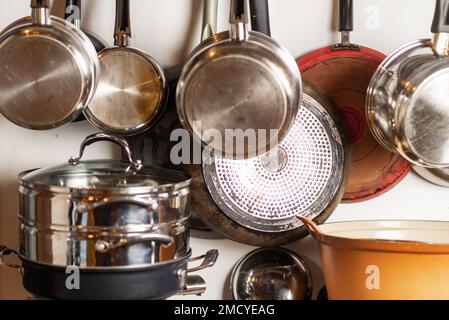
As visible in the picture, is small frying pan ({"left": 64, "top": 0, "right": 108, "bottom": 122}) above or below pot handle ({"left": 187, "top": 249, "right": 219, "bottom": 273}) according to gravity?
above

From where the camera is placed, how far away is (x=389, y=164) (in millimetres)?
1098

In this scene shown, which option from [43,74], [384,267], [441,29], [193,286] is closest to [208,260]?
[193,286]

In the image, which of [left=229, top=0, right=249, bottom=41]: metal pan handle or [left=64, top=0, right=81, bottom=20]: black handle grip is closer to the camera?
[left=229, top=0, right=249, bottom=41]: metal pan handle

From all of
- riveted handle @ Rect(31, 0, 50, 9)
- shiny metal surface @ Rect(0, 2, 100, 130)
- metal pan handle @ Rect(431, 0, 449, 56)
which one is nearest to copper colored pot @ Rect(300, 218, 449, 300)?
metal pan handle @ Rect(431, 0, 449, 56)

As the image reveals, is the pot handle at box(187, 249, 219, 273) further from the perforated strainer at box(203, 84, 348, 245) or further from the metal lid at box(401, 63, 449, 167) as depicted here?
the metal lid at box(401, 63, 449, 167)

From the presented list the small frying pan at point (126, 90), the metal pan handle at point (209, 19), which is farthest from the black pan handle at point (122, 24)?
the metal pan handle at point (209, 19)

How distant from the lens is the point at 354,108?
1098 millimetres

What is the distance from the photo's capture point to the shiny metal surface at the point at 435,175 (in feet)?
3.63

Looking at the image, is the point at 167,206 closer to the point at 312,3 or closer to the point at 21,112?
the point at 21,112

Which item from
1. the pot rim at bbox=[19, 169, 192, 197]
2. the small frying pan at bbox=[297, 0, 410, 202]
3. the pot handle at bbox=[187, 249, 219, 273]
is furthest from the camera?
the small frying pan at bbox=[297, 0, 410, 202]

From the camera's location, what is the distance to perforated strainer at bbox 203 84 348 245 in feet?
3.43

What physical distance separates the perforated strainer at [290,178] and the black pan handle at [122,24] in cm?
23

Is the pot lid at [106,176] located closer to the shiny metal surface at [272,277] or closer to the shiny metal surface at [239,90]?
the shiny metal surface at [239,90]

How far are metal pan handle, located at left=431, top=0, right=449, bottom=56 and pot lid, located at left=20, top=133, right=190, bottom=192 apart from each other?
1.37 ft
